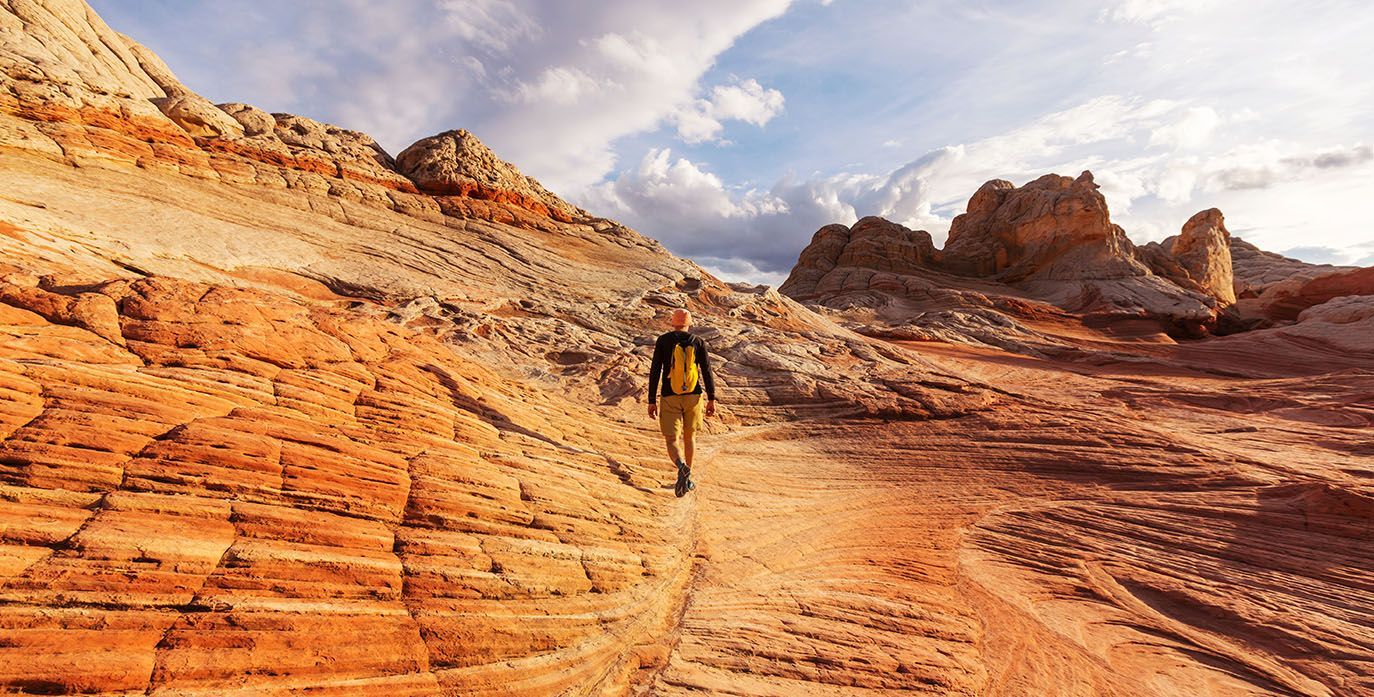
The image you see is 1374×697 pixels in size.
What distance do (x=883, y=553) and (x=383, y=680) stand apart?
5686 mm

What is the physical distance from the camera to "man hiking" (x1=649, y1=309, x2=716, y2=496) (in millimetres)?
7426

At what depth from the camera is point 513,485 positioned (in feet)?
19.5

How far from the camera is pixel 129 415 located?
4.52 m

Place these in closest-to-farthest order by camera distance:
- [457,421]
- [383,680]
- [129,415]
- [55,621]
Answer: [55,621] < [383,680] < [129,415] < [457,421]

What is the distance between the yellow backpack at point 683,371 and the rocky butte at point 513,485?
1.42 m

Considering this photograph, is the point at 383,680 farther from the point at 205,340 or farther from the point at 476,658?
the point at 205,340

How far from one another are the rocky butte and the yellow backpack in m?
1.42

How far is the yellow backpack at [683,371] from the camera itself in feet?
24.3

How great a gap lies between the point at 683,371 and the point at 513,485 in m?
2.50

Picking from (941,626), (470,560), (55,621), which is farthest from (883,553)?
(55,621)

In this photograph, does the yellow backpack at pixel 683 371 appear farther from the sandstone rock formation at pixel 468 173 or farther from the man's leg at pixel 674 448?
the sandstone rock formation at pixel 468 173

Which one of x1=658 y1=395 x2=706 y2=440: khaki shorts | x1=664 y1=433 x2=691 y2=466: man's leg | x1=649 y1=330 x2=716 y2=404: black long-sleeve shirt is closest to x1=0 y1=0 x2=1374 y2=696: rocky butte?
x1=664 y1=433 x2=691 y2=466: man's leg

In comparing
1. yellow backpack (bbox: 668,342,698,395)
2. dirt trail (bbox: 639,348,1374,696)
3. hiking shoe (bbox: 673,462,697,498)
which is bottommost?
dirt trail (bbox: 639,348,1374,696)

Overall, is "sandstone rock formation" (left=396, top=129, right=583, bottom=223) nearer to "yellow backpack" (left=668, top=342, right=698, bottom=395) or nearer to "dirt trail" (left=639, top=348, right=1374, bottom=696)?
"dirt trail" (left=639, top=348, right=1374, bottom=696)
